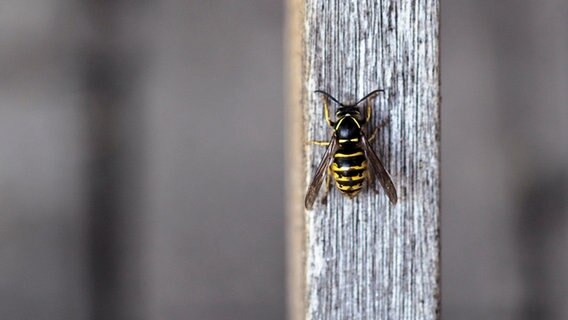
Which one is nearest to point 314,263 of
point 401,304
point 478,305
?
point 401,304

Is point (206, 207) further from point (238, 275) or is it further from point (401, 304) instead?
point (401, 304)

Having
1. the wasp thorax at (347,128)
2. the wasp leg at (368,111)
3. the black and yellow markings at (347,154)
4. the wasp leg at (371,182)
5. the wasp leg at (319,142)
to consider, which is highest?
the wasp leg at (368,111)

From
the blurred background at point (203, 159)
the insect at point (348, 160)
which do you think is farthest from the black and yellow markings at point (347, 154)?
the blurred background at point (203, 159)

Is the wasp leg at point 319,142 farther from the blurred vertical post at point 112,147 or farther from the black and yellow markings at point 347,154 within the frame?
the blurred vertical post at point 112,147

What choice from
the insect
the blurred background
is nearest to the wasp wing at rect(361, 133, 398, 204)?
the insect

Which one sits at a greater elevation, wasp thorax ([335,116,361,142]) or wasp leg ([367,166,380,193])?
wasp thorax ([335,116,361,142])

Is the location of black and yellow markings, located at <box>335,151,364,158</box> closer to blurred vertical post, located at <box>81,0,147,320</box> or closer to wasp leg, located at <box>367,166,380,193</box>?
wasp leg, located at <box>367,166,380,193</box>

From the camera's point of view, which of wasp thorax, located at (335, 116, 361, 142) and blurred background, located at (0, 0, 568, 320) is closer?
wasp thorax, located at (335, 116, 361, 142)
